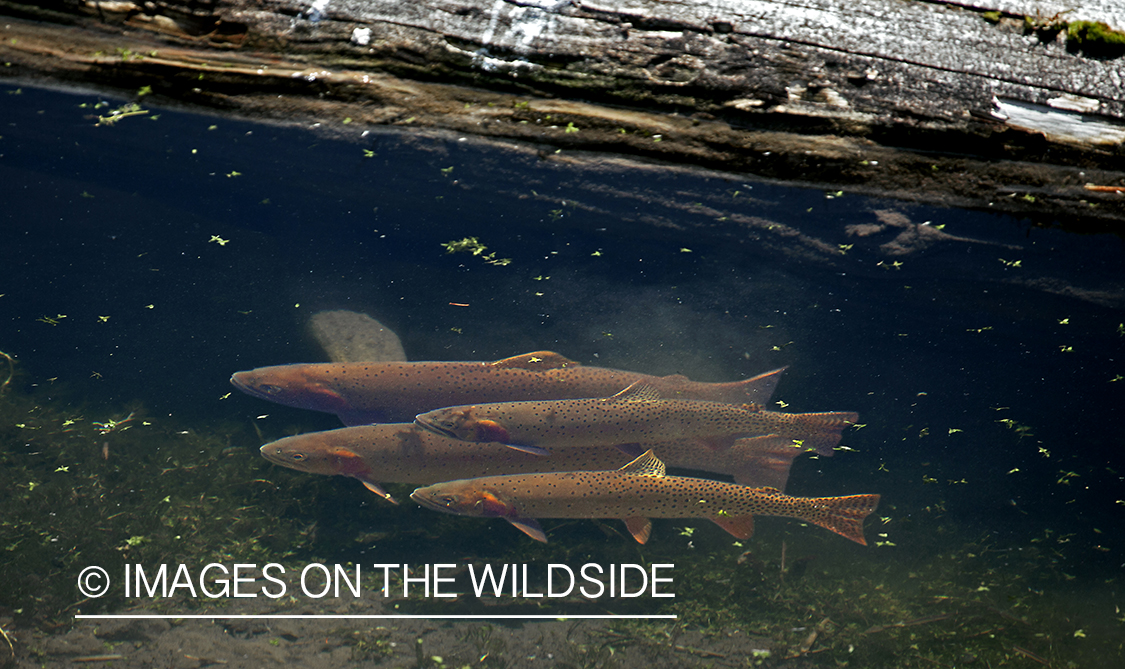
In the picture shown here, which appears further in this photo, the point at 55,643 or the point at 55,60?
the point at 55,643

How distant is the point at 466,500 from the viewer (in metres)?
4.79

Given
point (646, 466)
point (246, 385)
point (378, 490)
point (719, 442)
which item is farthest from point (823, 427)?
point (246, 385)

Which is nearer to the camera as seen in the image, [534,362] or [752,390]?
[752,390]

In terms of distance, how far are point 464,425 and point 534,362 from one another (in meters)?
0.87

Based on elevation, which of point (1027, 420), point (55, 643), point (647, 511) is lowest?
point (55, 643)

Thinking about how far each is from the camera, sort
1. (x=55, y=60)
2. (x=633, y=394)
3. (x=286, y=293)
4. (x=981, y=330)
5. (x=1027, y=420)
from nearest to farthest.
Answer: (x=55, y=60) → (x=981, y=330) → (x=1027, y=420) → (x=633, y=394) → (x=286, y=293)

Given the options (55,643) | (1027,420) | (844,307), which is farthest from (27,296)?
(1027,420)

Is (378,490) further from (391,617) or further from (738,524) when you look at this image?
(738,524)

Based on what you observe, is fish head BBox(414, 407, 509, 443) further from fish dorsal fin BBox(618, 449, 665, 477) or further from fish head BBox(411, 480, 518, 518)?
fish dorsal fin BBox(618, 449, 665, 477)

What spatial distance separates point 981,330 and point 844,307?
974mm

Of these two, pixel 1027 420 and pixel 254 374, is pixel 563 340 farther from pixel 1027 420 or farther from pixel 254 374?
pixel 1027 420

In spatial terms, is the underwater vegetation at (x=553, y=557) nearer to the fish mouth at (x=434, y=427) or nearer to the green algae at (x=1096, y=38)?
the fish mouth at (x=434, y=427)

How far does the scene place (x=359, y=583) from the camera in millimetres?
5270

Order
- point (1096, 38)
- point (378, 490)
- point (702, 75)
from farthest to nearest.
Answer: point (378, 490) → point (702, 75) → point (1096, 38)
